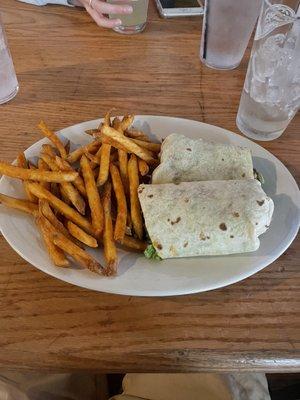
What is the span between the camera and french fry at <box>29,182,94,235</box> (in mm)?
860

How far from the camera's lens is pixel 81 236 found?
0.82 metres

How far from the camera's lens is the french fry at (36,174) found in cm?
87

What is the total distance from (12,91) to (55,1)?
22.9 inches

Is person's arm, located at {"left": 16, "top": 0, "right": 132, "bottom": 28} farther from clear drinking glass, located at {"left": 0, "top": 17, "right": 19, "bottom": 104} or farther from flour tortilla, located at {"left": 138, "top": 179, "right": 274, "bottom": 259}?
flour tortilla, located at {"left": 138, "top": 179, "right": 274, "bottom": 259}

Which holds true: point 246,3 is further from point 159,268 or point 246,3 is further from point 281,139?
point 159,268

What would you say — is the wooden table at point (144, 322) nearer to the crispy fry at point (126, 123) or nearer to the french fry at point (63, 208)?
the french fry at point (63, 208)

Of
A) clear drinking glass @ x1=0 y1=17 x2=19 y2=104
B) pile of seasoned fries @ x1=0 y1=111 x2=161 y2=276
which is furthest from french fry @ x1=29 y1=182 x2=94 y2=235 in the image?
clear drinking glass @ x1=0 y1=17 x2=19 y2=104

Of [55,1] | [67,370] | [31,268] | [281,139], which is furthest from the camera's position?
[55,1]

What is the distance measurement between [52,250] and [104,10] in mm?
1024

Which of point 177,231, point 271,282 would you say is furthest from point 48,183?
point 271,282

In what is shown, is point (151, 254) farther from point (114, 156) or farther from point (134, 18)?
point (134, 18)

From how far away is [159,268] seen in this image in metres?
0.83

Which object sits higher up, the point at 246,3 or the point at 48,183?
the point at 246,3

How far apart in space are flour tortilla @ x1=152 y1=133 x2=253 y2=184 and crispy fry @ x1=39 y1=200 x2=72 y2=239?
231 mm
